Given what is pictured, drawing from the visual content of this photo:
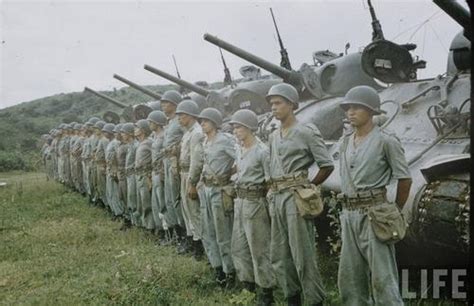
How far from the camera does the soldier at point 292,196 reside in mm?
5047

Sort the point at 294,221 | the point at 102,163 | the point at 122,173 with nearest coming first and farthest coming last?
the point at 294,221 → the point at 122,173 → the point at 102,163

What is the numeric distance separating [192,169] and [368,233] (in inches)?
131

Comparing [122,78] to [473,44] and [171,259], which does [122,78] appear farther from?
[473,44]

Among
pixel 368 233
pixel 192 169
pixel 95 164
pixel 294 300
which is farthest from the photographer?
pixel 95 164

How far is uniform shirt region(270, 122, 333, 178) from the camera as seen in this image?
5129 millimetres

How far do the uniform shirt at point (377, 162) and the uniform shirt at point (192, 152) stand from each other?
3.04m

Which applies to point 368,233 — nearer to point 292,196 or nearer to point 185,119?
point 292,196

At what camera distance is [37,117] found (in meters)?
49.3

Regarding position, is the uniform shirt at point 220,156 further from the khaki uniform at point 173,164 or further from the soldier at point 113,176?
the soldier at point 113,176

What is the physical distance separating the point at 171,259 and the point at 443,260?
3574 millimetres

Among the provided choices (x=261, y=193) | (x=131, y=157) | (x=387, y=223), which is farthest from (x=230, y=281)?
(x=131, y=157)

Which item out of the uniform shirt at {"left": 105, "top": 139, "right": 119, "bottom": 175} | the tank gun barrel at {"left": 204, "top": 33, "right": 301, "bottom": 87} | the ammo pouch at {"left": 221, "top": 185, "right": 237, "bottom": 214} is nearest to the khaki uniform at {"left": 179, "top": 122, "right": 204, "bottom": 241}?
the ammo pouch at {"left": 221, "top": 185, "right": 237, "bottom": 214}

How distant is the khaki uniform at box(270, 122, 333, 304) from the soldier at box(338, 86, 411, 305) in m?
0.49

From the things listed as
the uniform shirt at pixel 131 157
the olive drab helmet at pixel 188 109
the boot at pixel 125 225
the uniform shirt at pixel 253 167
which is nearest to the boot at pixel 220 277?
the uniform shirt at pixel 253 167
